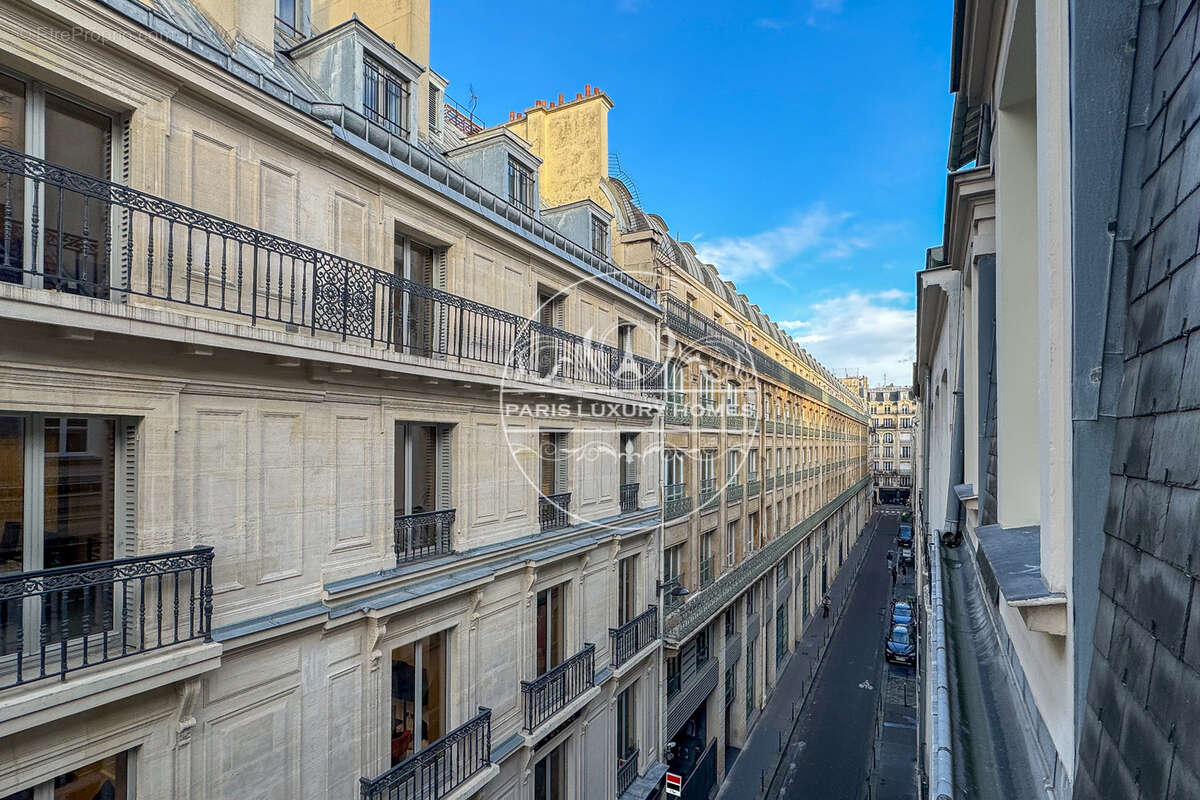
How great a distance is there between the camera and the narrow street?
766 inches

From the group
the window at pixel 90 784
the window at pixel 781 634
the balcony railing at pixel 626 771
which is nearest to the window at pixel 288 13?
the window at pixel 90 784

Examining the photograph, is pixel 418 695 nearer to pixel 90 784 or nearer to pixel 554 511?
pixel 90 784

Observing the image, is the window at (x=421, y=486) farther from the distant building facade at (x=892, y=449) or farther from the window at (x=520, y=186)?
the distant building facade at (x=892, y=449)

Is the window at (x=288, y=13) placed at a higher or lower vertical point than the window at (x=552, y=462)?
higher

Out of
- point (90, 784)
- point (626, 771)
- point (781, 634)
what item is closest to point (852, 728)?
point (781, 634)

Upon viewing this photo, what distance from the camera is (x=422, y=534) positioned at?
9156 millimetres

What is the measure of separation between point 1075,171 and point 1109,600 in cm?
153

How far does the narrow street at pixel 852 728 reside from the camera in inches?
766

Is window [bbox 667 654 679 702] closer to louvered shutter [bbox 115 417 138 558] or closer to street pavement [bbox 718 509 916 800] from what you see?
street pavement [bbox 718 509 916 800]

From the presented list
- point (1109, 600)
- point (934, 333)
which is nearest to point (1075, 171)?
point (1109, 600)

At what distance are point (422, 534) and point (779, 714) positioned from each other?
21960 millimetres

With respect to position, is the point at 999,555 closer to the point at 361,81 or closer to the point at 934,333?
the point at 361,81

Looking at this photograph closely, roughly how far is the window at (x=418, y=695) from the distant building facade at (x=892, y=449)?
306ft

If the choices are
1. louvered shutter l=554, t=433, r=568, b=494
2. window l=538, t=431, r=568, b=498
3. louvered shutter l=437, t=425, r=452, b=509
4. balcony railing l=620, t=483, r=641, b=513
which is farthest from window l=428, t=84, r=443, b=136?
balcony railing l=620, t=483, r=641, b=513
